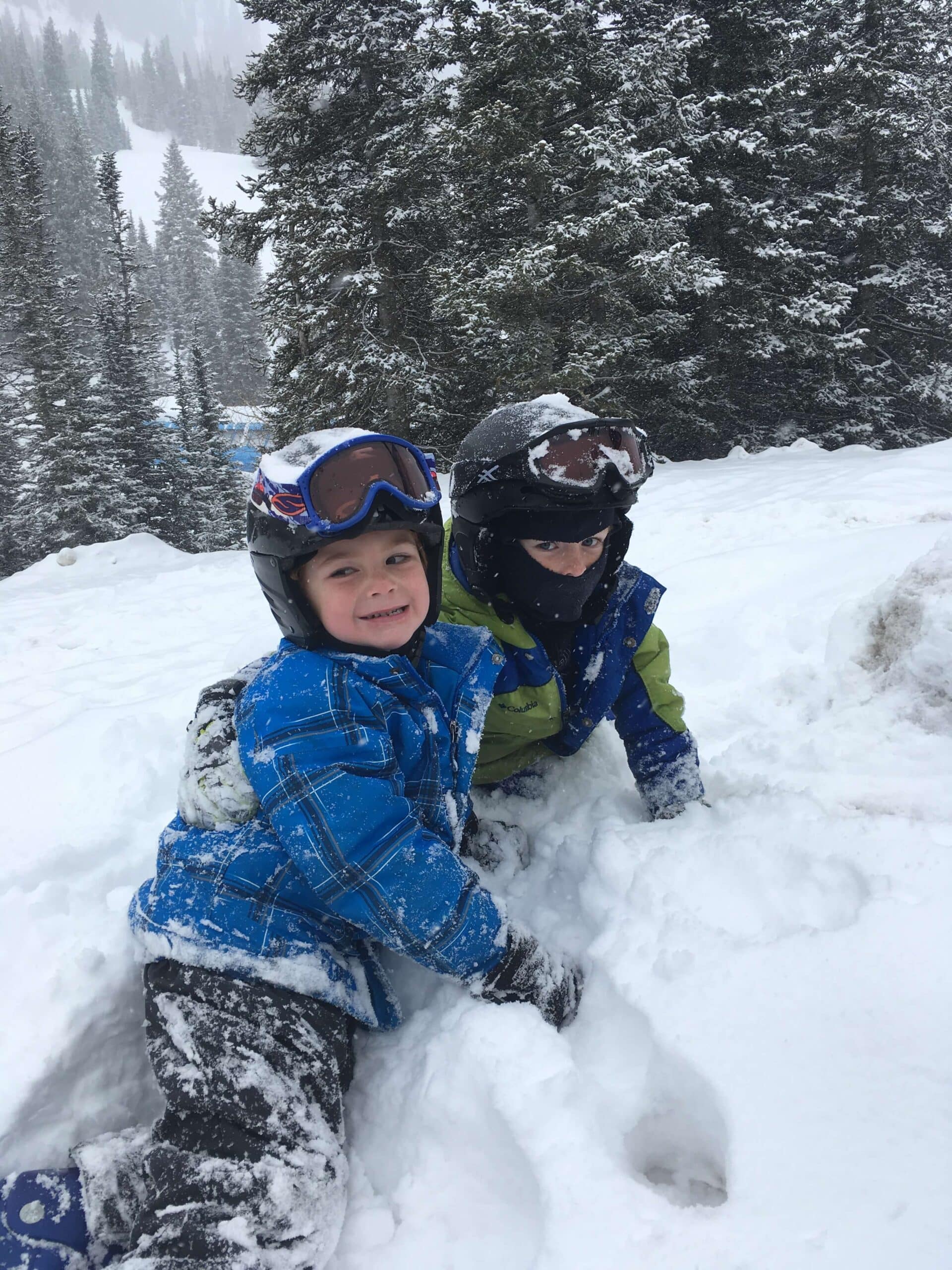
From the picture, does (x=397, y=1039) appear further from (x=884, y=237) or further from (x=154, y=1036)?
(x=884, y=237)

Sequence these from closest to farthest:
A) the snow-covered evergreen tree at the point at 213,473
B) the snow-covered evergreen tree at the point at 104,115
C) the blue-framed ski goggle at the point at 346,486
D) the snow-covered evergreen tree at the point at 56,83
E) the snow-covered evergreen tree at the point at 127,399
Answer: the blue-framed ski goggle at the point at 346,486 → the snow-covered evergreen tree at the point at 127,399 → the snow-covered evergreen tree at the point at 213,473 → the snow-covered evergreen tree at the point at 56,83 → the snow-covered evergreen tree at the point at 104,115

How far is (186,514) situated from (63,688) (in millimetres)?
23808

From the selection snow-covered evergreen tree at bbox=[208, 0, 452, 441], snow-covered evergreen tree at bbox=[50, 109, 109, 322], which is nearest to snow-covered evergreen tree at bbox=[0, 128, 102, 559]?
snow-covered evergreen tree at bbox=[208, 0, 452, 441]

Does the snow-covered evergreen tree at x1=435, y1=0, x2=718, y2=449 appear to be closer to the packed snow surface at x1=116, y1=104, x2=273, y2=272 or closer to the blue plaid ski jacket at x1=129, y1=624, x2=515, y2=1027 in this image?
the blue plaid ski jacket at x1=129, y1=624, x2=515, y2=1027

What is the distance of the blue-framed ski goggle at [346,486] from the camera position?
1.92 m

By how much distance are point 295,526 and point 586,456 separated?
979mm

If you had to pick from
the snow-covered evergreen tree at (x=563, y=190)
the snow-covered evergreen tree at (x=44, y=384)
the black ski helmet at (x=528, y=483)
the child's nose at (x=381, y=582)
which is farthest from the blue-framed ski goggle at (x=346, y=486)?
the snow-covered evergreen tree at (x=44, y=384)

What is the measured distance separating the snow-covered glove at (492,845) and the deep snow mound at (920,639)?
61.4 inches

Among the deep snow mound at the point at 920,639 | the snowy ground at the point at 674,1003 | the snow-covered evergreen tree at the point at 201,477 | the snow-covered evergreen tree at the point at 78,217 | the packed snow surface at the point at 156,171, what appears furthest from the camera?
the packed snow surface at the point at 156,171

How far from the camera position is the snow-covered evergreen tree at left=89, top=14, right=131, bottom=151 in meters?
90.3

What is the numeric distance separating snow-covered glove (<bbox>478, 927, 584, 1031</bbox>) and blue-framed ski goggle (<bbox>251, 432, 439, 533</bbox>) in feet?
4.01

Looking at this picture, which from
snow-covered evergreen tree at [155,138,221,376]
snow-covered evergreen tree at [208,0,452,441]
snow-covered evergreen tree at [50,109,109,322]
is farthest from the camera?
snow-covered evergreen tree at [50,109,109,322]

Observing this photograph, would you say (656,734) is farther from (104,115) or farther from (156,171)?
(104,115)

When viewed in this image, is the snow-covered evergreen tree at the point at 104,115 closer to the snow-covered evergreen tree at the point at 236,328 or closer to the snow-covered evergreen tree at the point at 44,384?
the snow-covered evergreen tree at the point at 236,328
